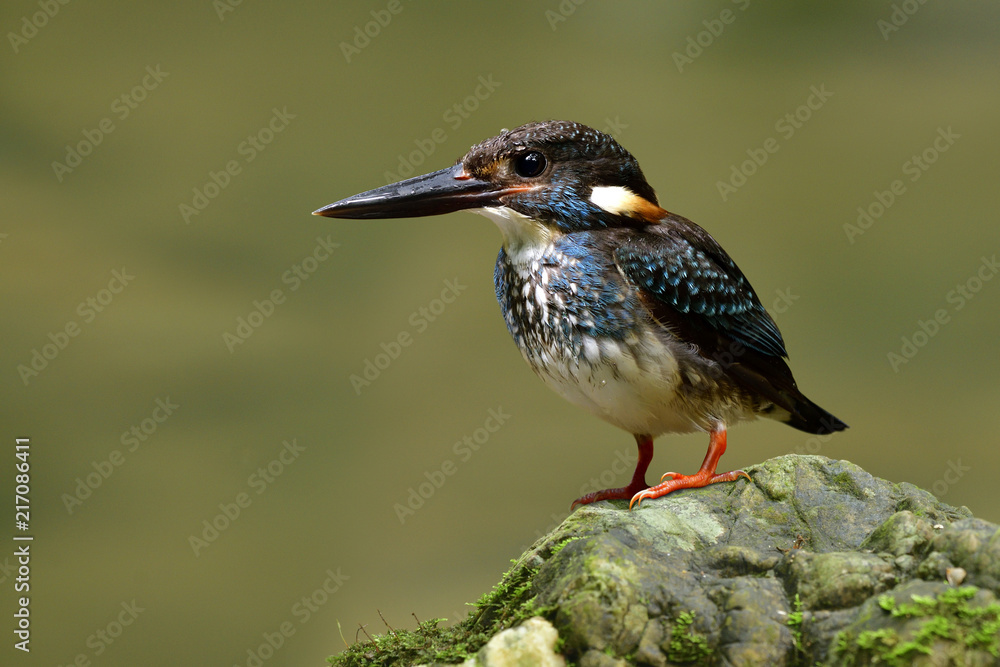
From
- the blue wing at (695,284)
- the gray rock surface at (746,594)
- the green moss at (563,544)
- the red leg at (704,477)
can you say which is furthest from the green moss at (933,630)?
the blue wing at (695,284)

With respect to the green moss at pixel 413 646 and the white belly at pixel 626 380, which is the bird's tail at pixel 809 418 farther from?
the green moss at pixel 413 646

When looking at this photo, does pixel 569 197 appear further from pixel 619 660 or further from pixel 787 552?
pixel 619 660

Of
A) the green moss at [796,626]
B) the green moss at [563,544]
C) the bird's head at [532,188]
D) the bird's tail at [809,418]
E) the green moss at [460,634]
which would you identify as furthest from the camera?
the bird's tail at [809,418]

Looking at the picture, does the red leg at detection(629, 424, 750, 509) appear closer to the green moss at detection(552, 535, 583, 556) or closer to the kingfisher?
the kingfisher

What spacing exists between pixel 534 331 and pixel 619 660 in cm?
127

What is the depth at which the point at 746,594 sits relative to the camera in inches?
90.4

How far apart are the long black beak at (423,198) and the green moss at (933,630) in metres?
1.88

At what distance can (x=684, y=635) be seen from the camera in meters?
2.23

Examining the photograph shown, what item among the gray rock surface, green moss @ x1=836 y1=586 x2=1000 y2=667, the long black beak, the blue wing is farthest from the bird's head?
green moss @ x1=836 y1=586 x2=1000 y2=667

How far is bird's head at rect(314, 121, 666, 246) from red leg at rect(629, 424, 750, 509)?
0.87 metres

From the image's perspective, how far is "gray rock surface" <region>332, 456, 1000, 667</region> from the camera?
6.82 feet

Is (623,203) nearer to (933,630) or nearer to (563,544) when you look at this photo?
(563,544)

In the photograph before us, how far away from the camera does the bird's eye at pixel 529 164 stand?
3.10 meters

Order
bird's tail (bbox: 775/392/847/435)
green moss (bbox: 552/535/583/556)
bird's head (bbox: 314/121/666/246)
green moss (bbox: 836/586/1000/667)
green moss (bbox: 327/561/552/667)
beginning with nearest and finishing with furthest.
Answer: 1. green moss (bbox: 836/586/1000/667)
2. green moss (bbox: 327/561/552/667)
3. green moss (bbox: 552/535/583/556)
4. bird's head (bbox: 314/121/666/246)
5. bird's tail (bbox: 775/392/847/435)
